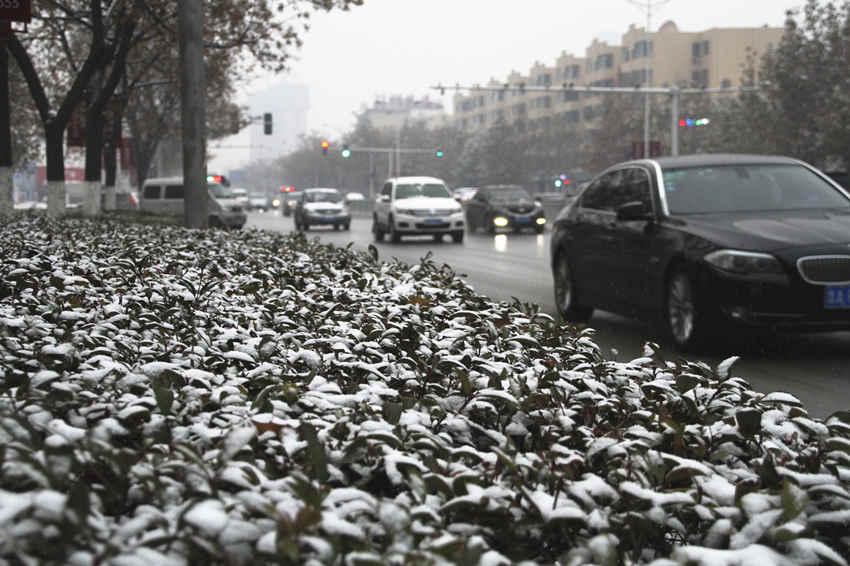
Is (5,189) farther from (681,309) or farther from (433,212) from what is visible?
(681,309)

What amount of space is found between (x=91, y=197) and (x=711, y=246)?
19.9 metres

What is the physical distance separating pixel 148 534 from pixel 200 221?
15.7 m

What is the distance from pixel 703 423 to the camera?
385 centimetres

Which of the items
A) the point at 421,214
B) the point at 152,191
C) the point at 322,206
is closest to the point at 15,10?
the point at 421,214

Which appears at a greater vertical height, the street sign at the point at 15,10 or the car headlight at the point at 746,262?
the street sign at the point at 15,10

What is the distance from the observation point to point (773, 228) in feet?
26.5

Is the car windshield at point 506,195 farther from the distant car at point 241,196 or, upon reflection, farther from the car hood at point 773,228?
the car hood at point 773,228

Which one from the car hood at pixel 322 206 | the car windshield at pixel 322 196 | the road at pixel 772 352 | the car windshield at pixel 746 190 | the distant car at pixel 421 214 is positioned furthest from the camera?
the car windshield at pixel 322 196

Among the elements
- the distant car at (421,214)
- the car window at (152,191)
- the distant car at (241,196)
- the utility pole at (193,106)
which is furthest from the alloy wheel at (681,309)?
the distant car at (241,196)

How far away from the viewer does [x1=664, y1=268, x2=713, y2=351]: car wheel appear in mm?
8055

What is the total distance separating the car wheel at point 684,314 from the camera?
8055 mm

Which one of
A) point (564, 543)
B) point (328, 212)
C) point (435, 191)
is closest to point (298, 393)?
point (564, 543)

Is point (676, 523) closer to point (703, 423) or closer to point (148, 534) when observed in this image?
point (703, 423)

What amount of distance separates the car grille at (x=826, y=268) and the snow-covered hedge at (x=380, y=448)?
2700mm
